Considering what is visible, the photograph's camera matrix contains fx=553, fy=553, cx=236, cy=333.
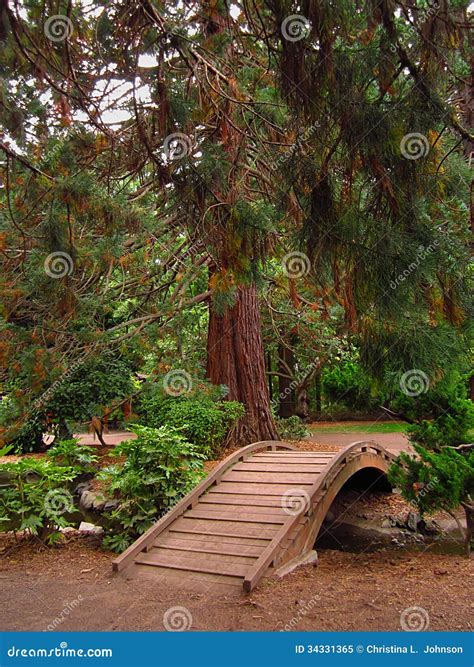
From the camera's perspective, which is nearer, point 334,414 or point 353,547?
point 353,547

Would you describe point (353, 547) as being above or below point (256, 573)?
below

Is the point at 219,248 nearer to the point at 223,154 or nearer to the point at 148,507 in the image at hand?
the point at 223,154

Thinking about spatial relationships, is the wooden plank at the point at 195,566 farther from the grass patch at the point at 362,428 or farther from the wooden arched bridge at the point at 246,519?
the grass patch at the point at 362,428

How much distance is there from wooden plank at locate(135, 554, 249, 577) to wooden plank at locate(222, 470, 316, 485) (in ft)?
5.35

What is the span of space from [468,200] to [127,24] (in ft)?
9.29

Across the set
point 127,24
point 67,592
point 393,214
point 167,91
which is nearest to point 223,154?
point 167,91

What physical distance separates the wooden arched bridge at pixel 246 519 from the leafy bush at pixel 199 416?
1069 mm

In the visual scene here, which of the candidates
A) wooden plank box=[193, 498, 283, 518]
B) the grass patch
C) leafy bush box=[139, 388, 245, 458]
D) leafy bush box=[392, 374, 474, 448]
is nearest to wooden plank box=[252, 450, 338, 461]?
leafy bush box=[139, 388, 245, 458]

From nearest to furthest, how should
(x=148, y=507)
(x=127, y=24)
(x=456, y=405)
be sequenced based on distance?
(x=127, y=24)
(x=456, y=405)
(x=148, y=507)

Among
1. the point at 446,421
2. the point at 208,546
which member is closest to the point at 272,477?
the point at 208,546

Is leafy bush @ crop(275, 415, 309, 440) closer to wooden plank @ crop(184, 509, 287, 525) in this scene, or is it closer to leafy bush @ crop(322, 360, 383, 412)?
wooden plank @ crop(184, 509, 287, 525)

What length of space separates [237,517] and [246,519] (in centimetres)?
13

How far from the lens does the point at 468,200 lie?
4.00 meters

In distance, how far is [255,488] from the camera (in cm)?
665
